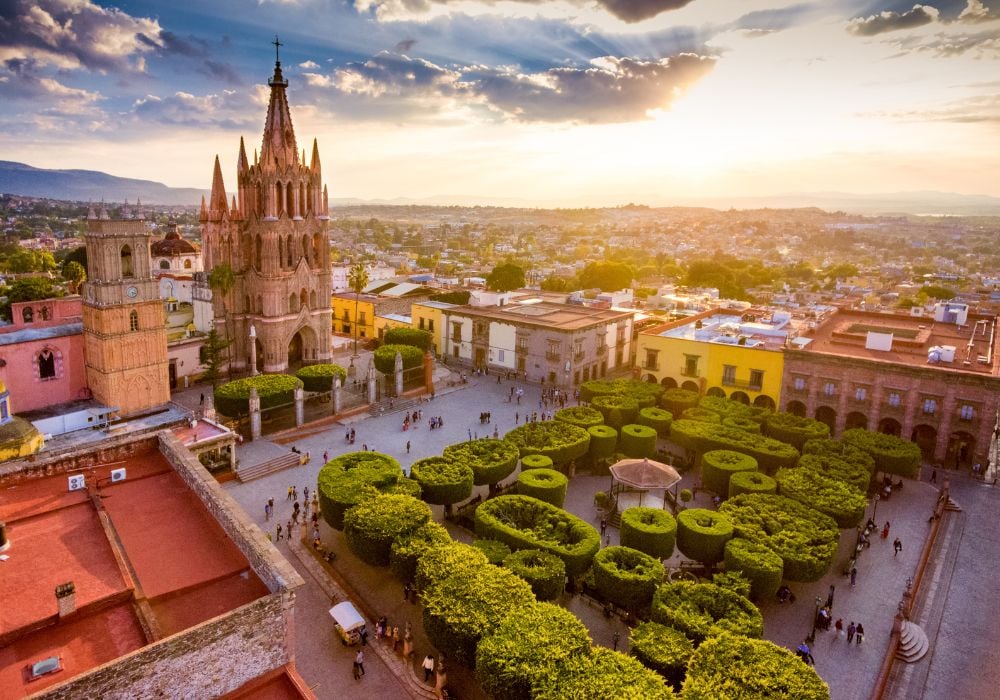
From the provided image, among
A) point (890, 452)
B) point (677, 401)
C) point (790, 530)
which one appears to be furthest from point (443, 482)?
point (890, 452)

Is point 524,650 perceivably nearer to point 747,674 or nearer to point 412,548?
point 747,674

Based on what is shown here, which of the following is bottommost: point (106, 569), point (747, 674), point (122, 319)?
point (747, 674)

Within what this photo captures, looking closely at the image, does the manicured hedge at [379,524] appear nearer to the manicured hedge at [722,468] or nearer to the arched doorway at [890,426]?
the manicured hedge at [722,468]

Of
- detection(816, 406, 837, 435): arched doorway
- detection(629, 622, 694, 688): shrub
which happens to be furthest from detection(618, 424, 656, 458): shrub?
detection(629, 622, 694, 688): shrub

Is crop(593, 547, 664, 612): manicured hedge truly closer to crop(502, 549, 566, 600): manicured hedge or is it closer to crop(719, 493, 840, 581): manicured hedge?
crop(502, 549, 566, 600): manicured hedge

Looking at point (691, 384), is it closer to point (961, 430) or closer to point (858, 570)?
point (961, 430)

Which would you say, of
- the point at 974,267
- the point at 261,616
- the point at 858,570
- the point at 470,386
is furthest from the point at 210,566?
the point at 974,267

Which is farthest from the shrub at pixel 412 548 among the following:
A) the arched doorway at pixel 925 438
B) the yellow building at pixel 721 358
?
the arched doorway at pixel 925 438
